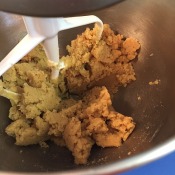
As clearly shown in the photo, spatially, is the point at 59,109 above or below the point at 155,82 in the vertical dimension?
below

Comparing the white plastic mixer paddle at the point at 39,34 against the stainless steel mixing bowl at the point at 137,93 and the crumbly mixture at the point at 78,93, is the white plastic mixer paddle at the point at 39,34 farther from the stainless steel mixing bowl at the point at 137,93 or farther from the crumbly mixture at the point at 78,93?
the stainless steel mixing bowl at the point at 137,93

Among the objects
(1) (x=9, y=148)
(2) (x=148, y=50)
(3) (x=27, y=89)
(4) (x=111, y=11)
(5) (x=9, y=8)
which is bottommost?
(1) (x=9, y=148)

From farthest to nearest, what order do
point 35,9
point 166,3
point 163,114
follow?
point 166,3 < point 163,114 < point 35,9

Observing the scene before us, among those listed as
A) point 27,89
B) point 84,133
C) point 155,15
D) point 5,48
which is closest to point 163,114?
point 84,133

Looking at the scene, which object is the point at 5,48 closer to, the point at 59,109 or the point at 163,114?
the point at 59,109

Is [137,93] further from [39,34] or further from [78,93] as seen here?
[39,34]

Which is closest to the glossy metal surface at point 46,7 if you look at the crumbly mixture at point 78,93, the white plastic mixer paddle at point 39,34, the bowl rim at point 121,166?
the white plastic mixer paddle at point 39,34
